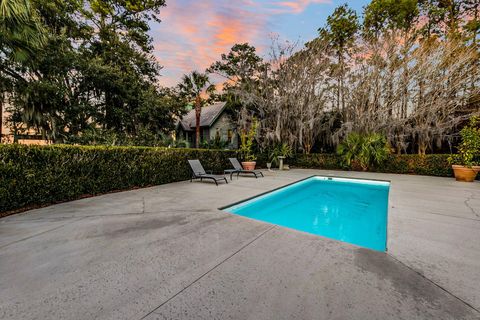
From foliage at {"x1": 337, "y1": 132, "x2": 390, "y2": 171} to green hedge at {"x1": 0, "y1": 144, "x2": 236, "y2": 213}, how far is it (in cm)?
993

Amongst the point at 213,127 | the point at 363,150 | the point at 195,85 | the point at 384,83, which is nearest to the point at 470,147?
the point at 363,150

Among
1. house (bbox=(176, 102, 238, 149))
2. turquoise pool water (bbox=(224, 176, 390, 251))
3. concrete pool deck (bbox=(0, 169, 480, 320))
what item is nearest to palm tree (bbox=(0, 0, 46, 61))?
concrete pool deck (bbox=(0, 169, 480, 320))

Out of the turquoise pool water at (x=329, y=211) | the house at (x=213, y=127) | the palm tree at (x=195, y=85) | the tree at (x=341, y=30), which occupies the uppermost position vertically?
the tree at (x=341, y=30)

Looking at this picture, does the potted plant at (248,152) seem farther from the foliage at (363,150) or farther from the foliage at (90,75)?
the foliage at (90,75)

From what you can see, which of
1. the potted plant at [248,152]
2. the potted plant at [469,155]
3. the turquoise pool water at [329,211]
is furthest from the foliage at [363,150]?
the potted plant at [248,152]

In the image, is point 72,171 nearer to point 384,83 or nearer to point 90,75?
point 90,75

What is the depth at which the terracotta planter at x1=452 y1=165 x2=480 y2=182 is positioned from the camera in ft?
27.3

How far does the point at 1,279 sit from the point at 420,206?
6.99 meters

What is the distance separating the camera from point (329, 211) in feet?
18.0

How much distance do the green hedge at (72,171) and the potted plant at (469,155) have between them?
11.6 meters

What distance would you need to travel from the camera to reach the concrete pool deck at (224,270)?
1626 millimetres

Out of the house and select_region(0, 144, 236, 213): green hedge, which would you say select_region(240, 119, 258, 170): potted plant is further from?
the house

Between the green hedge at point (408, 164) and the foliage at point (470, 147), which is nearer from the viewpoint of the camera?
the foliage at point (470, 147)

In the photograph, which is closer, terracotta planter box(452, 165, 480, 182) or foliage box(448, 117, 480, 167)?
foliage box(448, 117, 480, 167)
